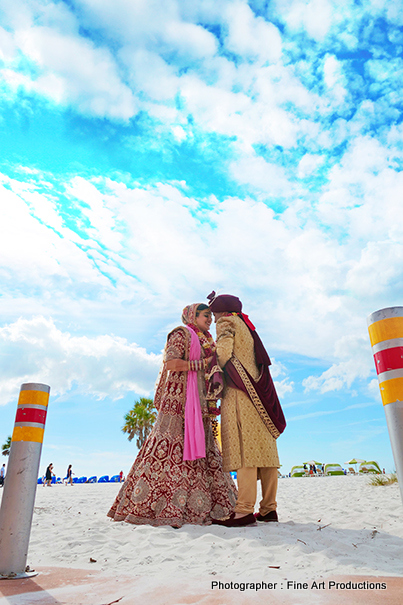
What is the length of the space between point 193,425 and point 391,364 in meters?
2.82

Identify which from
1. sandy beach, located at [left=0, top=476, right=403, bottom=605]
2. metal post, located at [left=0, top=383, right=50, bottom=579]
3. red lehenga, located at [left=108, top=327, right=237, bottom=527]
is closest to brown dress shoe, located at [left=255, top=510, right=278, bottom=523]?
sandy beach, located at [left=0, top=476, right=403, bottom=605]

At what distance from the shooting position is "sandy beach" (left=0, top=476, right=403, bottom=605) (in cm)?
186

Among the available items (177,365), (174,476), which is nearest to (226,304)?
(177,365)

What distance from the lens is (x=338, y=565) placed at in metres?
2.35

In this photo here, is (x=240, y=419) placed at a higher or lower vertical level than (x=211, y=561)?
higher

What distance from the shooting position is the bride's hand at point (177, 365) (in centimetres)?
464

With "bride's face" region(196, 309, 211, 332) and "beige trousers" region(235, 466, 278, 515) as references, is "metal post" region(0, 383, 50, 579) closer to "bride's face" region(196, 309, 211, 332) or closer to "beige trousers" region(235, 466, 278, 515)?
"beige trousers" region(235, 466, 278, 515)

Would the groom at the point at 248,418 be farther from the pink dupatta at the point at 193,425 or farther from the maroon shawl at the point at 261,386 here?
the pink dupatta at the point at 193,425

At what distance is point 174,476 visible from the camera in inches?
167

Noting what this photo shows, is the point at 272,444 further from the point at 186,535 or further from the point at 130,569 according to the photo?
the point at 130,569

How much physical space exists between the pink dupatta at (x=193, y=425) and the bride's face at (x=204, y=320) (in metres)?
0.67

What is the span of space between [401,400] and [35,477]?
2.21 m

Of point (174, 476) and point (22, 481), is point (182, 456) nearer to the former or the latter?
point (174, 476)

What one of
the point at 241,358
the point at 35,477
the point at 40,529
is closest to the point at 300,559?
the point at 35,477
